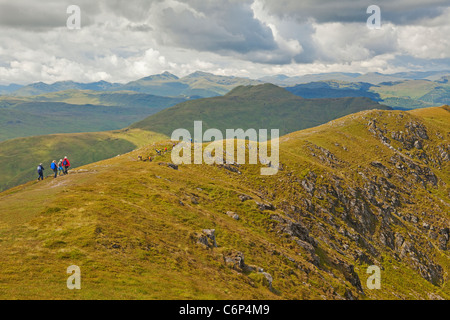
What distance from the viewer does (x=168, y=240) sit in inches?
1597

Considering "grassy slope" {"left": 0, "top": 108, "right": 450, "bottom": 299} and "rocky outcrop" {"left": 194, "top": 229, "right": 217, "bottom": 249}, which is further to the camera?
"rocky outcrop" {"left": 194, "top": 229, "right": 217, "bottom": 249}

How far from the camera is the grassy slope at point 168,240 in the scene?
93.7ft

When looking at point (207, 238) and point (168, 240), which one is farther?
point (207, 238)

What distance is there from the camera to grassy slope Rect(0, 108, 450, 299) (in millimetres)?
28562
